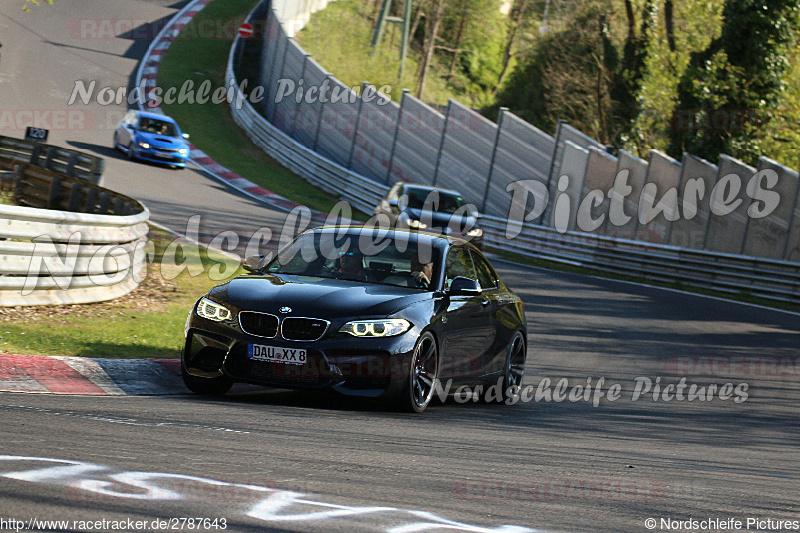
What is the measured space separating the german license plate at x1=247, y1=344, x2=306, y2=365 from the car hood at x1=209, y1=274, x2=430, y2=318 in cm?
27

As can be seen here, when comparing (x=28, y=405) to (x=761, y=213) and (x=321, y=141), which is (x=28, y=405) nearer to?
(x=761, y=213)

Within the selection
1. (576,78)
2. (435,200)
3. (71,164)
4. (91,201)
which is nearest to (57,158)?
(71,164)

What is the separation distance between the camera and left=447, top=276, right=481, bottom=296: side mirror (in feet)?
28.4

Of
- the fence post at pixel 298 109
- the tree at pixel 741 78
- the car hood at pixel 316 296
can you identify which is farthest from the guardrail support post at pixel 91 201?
the fence post at pixel 298 109

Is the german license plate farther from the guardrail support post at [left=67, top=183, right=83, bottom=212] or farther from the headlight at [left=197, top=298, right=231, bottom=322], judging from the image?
the guardrail support post at [left=67, top=183, right=83, bottom=212]

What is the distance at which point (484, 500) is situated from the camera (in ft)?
16.4

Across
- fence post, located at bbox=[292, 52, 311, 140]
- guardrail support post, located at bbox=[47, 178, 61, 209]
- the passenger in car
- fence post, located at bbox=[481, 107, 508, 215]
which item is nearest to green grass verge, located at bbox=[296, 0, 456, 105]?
fence post, located at bbox=[292, 52, 311, 140]

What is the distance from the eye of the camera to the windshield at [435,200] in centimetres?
2309

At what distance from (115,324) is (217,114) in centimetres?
3324

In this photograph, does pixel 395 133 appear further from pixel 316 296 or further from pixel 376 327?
pixel 376 327

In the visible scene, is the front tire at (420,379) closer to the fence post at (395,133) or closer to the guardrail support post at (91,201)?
the guardrail support post at (91,201)

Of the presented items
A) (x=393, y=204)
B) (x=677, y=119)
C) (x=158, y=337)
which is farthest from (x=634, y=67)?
(x=158, y=337)

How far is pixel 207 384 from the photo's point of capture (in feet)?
27.0

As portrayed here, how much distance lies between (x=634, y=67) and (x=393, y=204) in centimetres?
2277
